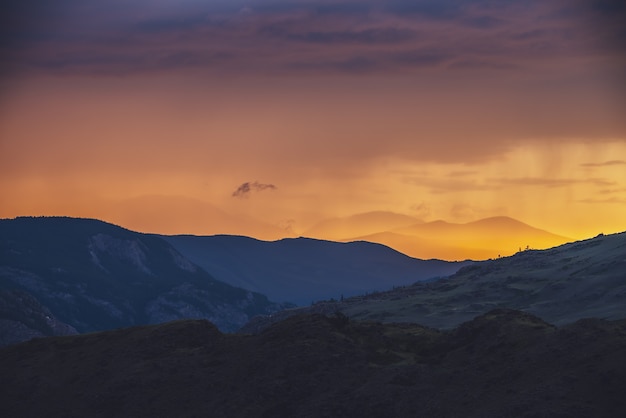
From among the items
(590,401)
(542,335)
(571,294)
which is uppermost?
(571,294)

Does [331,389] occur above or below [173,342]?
below

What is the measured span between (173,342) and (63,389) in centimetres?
1187

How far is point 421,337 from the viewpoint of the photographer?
105 meters

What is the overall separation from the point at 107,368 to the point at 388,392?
3083 centimetres

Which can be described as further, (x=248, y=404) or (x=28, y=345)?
(x=28, y=345)

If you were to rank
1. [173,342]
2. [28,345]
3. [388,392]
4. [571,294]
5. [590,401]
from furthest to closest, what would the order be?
[571,294]
[28,345]
[173,342]
[388,392]
[590,401]

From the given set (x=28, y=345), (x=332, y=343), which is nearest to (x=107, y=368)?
(x=28, y=345)

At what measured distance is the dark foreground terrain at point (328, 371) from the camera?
84562 millimetres

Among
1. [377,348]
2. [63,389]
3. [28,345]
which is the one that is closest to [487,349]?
[377,348]

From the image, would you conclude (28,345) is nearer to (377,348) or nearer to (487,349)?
(377,348)

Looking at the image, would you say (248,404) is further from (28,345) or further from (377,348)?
(28,345)

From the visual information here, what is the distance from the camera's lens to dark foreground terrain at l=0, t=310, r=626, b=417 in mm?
84562

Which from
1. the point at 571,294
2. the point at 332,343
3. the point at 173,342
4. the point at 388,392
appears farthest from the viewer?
the point at 571,294

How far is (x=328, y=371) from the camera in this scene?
95.6 metres
